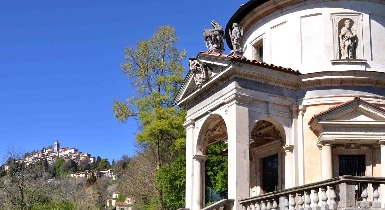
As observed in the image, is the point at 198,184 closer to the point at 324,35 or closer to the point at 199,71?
the point at 199,71

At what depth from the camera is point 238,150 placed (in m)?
16.3

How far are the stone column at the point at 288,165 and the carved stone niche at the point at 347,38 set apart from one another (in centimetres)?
347

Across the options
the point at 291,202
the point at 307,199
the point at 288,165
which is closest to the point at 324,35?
the point at 288,165

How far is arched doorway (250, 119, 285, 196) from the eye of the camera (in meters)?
→ 19.5

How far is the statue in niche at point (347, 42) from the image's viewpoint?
18.6 meters

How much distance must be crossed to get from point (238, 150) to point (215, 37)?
4738 millimetres

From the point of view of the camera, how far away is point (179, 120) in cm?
3459

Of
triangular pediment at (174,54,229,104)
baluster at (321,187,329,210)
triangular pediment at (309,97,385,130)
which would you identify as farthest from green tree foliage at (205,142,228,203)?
baluster at (321,187,329,210)

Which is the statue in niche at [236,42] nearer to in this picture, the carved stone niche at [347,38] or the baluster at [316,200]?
the carved stone niche at [347,38]

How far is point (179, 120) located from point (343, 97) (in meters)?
17.8

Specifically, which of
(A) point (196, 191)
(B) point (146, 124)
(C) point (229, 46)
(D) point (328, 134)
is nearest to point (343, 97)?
(D) point (328, 134)

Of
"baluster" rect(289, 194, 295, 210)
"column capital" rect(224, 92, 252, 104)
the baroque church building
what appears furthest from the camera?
the baroque church building

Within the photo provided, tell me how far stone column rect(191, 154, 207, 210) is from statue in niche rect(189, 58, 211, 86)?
2828 mm

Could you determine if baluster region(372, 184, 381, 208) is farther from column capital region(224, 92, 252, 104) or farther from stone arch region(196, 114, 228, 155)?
stone arch region(196, 114, 228, 155)
